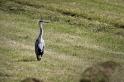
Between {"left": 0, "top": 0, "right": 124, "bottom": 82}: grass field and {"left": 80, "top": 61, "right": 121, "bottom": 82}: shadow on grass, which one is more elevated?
{"left": 80, "top": 61, "right": 121, "bottom": 82}: shadow on grass

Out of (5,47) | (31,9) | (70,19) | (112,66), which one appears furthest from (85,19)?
(112,66)

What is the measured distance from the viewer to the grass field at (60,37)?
88.7 ft

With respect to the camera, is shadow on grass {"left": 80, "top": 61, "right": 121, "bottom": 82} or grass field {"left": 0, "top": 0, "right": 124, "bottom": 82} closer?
shadow on grass {"left": 80, "top": 61, "right": 121, "bottom": 82}

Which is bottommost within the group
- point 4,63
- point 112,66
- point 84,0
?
point 84,0

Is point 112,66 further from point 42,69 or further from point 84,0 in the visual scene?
point 84,0

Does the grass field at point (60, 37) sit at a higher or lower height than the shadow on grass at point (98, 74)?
lower

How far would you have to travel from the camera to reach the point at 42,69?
26891 mm

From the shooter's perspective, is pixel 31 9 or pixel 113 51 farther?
pixel 31 9

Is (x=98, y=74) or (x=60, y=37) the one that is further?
(x=60, y=37)

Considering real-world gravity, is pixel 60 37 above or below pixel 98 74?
below

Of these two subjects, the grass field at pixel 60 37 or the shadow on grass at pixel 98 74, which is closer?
the shadow on grass at pixel 98 74

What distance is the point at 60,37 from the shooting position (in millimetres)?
39156

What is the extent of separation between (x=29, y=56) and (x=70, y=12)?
62.9 ft

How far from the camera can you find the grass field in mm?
27031
